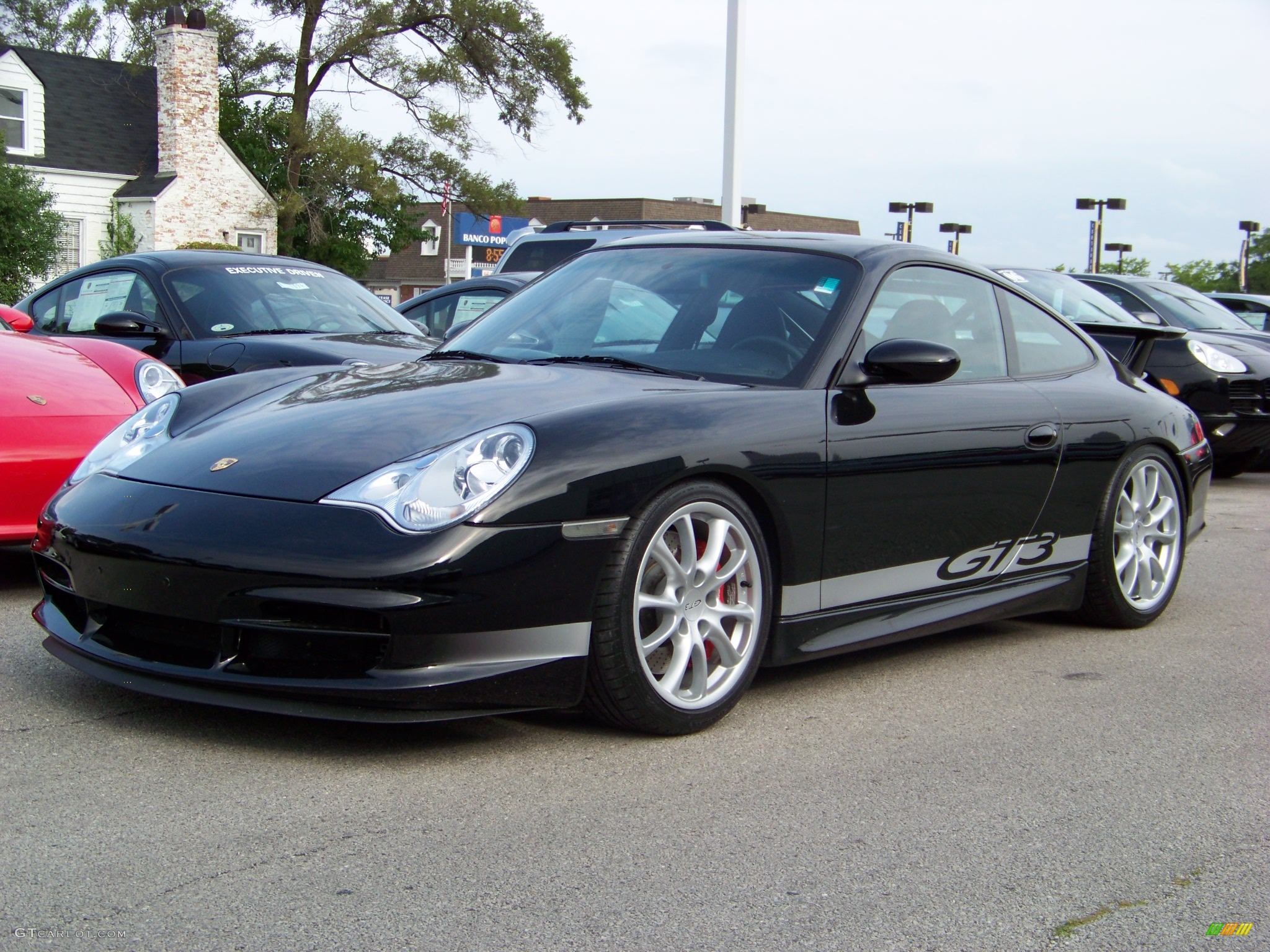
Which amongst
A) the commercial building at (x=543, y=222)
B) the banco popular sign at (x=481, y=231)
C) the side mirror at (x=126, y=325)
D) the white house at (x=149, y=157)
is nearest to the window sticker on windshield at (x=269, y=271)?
the side mirror at (x=126, y=325)

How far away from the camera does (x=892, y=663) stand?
4.67 metres

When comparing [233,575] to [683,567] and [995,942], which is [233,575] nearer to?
[683,567]

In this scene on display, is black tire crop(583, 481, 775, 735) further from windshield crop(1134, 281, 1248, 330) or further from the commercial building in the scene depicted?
the commercial building

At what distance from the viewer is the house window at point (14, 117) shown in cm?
3167

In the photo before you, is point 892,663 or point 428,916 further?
Answer: point 892,663

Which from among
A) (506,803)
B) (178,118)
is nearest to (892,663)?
(506,803)

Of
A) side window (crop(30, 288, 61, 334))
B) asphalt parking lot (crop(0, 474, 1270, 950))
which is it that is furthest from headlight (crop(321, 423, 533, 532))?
side window (crop(30, 288, 61, 334))

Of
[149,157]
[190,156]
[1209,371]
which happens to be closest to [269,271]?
[1209,371]

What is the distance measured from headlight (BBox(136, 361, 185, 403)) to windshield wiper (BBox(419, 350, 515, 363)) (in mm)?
1522

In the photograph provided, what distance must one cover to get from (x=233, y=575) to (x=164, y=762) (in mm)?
479

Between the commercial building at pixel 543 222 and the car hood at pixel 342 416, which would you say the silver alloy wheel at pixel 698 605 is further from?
the commercial building at pixel 543 222

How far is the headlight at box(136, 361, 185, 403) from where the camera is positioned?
225 inches

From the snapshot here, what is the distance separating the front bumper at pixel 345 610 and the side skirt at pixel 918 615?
2.64ft

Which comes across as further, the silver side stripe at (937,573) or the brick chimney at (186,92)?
the brick chimney at (186,92)
